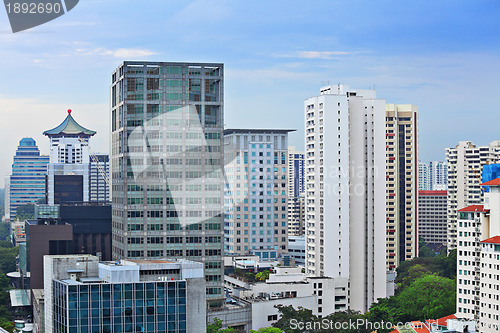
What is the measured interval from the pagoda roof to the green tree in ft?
202

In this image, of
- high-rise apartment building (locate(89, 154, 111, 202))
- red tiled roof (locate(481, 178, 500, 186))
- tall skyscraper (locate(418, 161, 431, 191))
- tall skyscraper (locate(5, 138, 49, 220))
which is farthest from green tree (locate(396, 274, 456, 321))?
tall skyscraper (locate(5, 138, 49, 220))

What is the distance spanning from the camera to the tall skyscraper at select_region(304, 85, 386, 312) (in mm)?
30156

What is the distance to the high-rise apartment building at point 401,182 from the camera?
4238 cm

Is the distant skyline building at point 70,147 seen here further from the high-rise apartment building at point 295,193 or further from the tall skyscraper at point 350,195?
the tall skyscraper at point 350,195

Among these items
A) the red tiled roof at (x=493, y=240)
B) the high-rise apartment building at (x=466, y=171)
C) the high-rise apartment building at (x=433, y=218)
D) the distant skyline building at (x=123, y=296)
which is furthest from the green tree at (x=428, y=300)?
the high-rise apartment building at (x=433, y=218)

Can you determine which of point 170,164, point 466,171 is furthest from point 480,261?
point 466,171

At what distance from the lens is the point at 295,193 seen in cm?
6719

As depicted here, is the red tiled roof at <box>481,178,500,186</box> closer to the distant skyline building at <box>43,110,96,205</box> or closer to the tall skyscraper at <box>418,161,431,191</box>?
the tall skyscraper at <box>418,161,431,191</box>

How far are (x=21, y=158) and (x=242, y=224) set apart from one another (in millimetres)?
49841

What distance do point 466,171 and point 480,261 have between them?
1095 inches

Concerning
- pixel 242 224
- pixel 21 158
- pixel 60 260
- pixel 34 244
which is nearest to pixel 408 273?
pixel 242 224

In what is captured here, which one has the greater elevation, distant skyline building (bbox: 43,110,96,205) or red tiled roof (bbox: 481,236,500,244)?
distant skyline building (bbox: 43,110,96,205)

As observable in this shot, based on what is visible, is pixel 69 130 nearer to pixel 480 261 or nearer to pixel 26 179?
pixel 26 179

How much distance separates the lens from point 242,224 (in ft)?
143
